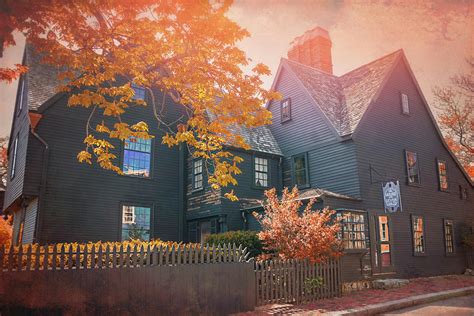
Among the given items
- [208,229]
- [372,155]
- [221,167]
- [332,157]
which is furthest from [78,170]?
[372,155]

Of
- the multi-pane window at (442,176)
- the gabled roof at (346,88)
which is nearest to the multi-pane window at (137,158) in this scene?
the gabled roof at (346,88)

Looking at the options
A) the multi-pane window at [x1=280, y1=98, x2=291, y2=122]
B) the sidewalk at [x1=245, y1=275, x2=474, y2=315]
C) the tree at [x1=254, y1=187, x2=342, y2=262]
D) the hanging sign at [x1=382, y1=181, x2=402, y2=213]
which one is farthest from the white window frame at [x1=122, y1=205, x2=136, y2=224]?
the hanging sign at [x1=382, y1=181, x2=402, y2=213]

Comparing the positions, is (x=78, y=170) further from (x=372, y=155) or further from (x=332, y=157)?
(x=372, y=155)

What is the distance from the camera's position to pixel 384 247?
19.9 meters

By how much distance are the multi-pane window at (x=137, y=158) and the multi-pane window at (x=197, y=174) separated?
2.39 metres

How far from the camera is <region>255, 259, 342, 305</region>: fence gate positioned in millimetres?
10844

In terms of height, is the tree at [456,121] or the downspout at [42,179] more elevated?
the tree at [456,121]

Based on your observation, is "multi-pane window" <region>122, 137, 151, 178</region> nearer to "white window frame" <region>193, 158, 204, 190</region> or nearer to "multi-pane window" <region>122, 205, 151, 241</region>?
"multi-pane window" <region>122, 205, 151, 241</region>

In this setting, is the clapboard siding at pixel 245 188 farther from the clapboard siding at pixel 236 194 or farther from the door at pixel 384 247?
the door at pixel 384 247

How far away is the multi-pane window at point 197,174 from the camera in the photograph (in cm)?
2021

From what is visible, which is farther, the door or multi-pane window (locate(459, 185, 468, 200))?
multi-pane window (locate(459, 185, 468, 200))

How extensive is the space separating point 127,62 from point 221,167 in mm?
3897

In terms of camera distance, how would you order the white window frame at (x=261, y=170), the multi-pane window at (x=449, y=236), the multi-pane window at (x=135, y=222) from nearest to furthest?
the multi-pane window at (x=135, y=222)
the white window frame at (x=261, y=170)
the multi-pane window at (x=449, y=236)

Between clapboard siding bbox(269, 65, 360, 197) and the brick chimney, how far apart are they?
4.02 metres
